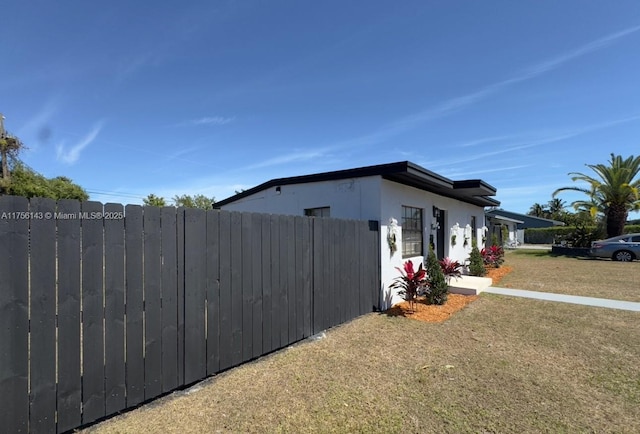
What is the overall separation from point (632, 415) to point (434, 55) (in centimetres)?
841

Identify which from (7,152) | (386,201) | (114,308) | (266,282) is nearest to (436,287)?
(386,201)

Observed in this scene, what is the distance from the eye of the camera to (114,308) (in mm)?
2996

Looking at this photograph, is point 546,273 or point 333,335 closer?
point 333,335

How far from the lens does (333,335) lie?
559 centimetres

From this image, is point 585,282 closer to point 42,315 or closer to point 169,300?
point 169,300

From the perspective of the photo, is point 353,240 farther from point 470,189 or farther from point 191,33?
point 191,33

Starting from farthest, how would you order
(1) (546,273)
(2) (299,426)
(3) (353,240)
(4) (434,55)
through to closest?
(1) (546,273) < (4) (434,55) < (3) (353,240) < (2) (299,426)

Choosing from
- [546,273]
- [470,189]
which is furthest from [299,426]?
[546,273]

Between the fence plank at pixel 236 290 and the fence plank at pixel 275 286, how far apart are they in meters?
0.60

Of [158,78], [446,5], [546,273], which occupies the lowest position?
[546,273]

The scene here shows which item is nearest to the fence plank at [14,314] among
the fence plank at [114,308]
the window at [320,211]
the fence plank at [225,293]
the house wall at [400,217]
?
the fence plank at [114,308]

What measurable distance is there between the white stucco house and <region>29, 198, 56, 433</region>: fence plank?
5692mm

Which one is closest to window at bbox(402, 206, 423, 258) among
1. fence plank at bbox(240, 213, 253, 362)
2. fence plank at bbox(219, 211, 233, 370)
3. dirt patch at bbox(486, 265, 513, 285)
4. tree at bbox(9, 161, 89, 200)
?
dirt patch at bbox(486, 265, 513, 285)

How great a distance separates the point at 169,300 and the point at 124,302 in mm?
469
